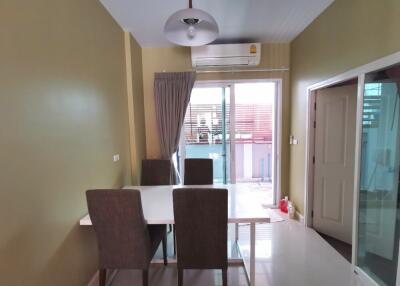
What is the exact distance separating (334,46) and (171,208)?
238 centimetres

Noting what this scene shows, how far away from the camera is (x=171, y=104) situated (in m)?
3.46

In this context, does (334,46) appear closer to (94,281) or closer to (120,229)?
(120,229)

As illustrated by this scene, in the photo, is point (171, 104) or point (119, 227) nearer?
point (119, 227)

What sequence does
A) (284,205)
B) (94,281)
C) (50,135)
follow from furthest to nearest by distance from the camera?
(284,205) < (94,281) < (50,135)

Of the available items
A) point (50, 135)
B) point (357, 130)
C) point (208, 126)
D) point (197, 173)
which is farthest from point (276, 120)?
point (50, 135)

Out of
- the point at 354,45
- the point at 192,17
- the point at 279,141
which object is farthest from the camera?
the point at 279,141

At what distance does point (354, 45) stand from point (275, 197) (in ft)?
8.44

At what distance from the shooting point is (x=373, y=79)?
73.2 inches

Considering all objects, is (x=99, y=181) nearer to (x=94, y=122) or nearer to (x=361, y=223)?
(x=94, y=122)

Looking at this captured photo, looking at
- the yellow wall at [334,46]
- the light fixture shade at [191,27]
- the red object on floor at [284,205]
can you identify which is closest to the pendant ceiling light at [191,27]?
the light fixture shade at [191,27]

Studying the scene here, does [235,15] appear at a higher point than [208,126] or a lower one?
higher

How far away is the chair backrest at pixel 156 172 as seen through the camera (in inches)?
112

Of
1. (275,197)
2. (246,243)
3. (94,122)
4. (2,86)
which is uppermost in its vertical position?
(2,86)

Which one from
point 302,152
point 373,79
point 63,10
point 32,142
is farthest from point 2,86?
point 302,152
